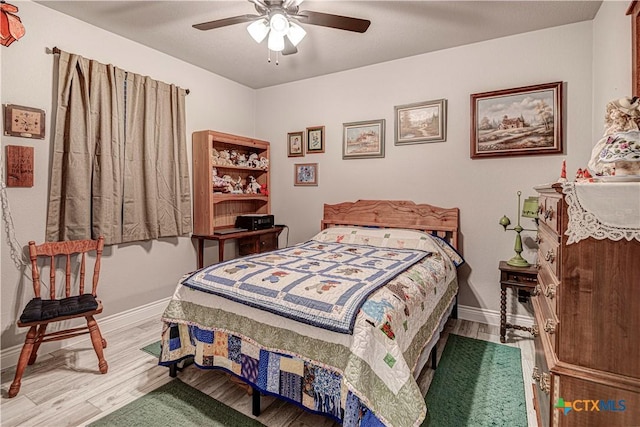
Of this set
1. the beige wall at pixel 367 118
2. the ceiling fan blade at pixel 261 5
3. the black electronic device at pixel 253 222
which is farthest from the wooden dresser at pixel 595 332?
the black electronic device at pixel 253 222

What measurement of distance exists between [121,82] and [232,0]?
1.30 meters

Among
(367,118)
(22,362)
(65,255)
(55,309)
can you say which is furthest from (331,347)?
(367,118)

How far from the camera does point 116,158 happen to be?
284 cm

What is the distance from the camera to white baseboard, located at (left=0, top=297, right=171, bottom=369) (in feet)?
7.72

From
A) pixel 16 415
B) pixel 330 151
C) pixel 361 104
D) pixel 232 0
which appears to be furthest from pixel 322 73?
pixel 16 415

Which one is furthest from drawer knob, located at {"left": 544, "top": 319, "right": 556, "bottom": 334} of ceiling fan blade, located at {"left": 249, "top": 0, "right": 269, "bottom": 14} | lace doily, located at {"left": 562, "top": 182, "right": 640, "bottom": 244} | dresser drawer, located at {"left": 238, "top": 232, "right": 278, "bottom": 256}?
dresser drawer, located at {"left": 238, "top": 232, "right": 278, "bottom": 256}

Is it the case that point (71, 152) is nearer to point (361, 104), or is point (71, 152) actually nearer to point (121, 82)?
point (121, 82)

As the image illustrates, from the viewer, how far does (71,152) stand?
2555 millimetres

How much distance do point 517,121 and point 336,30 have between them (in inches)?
71.2

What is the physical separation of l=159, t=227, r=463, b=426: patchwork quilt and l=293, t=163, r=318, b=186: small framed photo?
1998 millimetres

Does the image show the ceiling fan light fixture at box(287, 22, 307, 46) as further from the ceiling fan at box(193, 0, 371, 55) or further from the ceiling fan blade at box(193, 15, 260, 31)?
the ceiling fan blade at box(193, 15, 260, 31)

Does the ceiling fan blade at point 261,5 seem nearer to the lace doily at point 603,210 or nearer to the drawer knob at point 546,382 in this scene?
the lace doily at point 603,210

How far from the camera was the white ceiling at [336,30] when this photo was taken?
2.47 m

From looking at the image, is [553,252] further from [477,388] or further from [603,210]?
[477,388]
